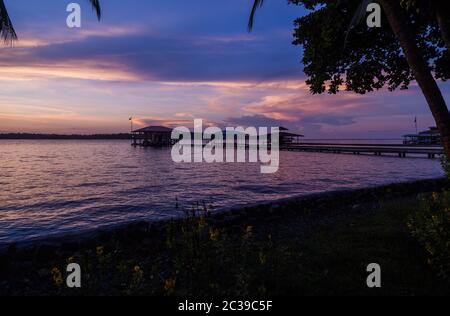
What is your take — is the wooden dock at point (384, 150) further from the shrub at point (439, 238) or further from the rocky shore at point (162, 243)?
the shrub at point (439, 238)

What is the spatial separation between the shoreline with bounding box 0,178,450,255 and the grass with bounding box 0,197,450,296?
1.98 feet

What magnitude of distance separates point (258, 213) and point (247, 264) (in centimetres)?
692

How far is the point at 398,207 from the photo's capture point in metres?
10.6

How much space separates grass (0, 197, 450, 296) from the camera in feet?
15.1

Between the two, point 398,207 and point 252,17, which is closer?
point 252,17

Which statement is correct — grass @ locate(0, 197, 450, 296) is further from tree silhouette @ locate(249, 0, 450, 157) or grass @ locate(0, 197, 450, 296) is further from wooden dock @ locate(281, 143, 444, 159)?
wooden dock @ locate(281, 143, 444, 159)

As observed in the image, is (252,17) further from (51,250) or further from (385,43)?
(51,250)

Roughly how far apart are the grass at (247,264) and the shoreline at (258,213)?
1.98ft

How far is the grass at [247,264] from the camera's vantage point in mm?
4598

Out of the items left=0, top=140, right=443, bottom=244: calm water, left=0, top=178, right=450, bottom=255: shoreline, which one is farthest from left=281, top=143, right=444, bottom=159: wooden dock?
left=0, top=178, right=450, bottom=255: shoreline

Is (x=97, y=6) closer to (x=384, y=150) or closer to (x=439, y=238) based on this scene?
(x=439, y=238)

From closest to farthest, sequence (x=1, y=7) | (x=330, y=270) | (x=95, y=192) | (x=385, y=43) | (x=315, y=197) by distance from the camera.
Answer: (x=330, y=270), (x=1, y=7), (x=385, y=43), (x=315, y=197), (x=95, y=192)
